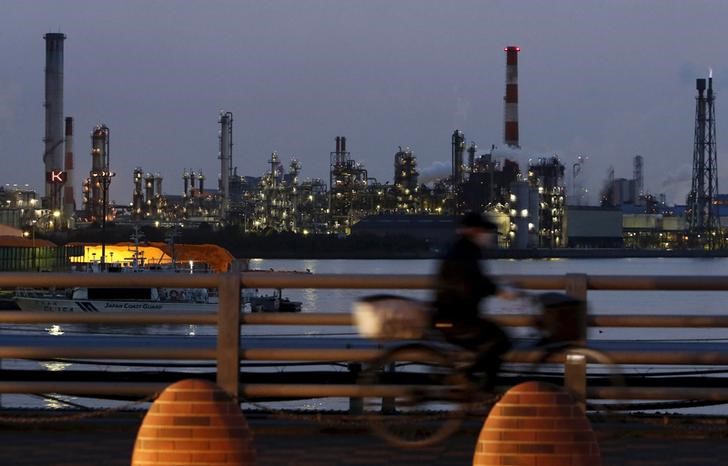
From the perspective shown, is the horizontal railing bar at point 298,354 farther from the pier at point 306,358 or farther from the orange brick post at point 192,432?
the orange brick post at point 192,432

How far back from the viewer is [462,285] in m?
7.25

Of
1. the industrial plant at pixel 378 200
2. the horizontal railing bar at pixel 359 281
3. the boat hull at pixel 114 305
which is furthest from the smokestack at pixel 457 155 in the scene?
the horizontal railing bar at pixel 359 281

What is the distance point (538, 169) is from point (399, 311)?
386 ft

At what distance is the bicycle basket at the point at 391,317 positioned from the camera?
7.18 metres

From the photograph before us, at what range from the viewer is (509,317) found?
7.46 meters

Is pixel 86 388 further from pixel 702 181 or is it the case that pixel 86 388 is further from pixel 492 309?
pixel 702 181

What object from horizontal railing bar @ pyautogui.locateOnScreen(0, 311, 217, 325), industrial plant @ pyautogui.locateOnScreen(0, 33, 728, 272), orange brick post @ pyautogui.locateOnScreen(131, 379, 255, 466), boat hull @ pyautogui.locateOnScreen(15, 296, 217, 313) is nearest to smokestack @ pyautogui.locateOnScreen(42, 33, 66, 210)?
industrial plant @ pyautogui.locateOnScreen(0, 33, 728, 272)

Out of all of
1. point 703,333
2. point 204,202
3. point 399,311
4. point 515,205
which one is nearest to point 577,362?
point 399,311

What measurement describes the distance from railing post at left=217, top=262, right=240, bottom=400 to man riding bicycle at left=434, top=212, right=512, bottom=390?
1.08 meters

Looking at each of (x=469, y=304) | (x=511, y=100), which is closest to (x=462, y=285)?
(x=469, y=304)

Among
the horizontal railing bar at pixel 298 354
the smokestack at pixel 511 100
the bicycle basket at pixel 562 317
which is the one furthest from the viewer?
the smokestack at pixel 511 100

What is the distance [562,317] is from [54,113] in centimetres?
10619

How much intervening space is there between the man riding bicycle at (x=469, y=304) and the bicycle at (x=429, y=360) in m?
0.05

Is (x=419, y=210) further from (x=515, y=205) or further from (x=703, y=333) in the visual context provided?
(x=703, y=333)
